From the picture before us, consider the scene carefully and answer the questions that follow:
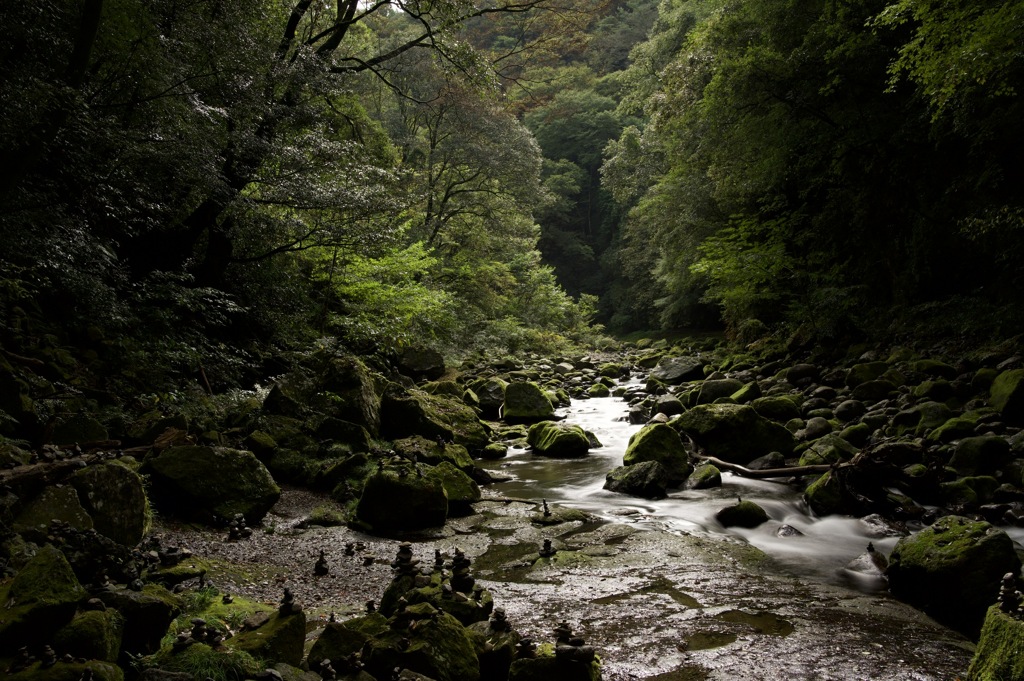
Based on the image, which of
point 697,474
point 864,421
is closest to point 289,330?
point 697,474

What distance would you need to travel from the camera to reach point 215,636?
104 inches

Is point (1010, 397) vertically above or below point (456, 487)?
above

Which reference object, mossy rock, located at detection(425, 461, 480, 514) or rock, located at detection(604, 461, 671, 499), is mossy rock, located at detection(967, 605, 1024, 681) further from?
mossy rock, located at detection(425, 461, 480, 514)

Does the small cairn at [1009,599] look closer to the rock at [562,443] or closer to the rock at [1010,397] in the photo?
the rock at [1010,397]

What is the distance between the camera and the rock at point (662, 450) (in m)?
8.25

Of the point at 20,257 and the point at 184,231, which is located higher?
the point at 184,231

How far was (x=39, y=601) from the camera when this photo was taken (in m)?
2.32

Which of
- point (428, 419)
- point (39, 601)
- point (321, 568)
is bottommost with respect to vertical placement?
point (321, 568)

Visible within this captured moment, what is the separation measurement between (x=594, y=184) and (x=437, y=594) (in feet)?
163

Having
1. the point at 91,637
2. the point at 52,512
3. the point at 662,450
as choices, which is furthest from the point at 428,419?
the point at 91,637

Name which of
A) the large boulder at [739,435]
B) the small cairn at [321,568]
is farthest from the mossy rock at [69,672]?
the large boulder at [739,435]

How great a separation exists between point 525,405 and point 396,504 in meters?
7.71

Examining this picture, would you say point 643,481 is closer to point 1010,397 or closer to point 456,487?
point 456,487

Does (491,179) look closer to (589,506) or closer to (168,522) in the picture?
(589,506)
